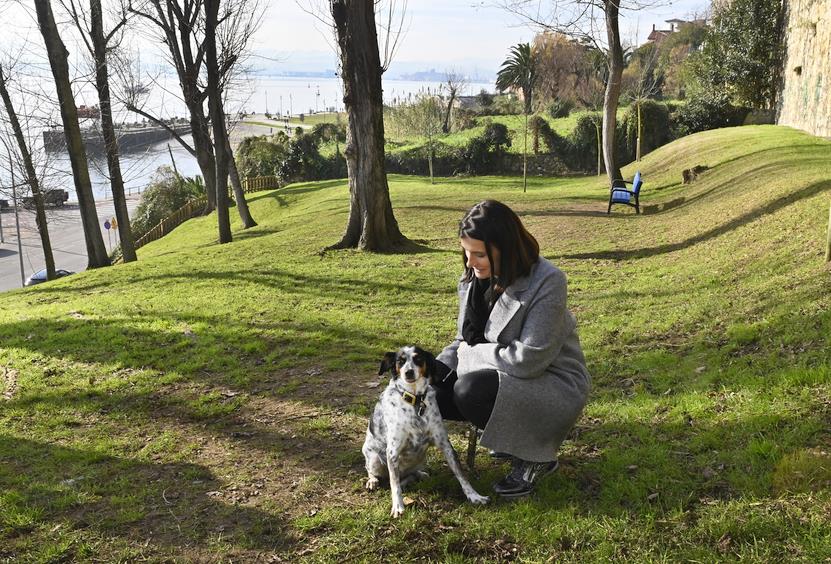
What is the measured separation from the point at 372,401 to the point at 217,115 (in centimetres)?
1939

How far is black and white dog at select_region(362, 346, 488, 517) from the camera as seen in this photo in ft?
12.9

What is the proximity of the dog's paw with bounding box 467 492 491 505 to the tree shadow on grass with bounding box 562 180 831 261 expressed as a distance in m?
9.23

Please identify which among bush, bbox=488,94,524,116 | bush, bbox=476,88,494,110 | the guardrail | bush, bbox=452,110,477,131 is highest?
bush, bbox=476,88,494,110

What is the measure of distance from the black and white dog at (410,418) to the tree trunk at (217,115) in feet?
62.4

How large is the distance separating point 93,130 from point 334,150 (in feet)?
72.1

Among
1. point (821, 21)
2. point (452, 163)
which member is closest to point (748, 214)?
point (821, 21)

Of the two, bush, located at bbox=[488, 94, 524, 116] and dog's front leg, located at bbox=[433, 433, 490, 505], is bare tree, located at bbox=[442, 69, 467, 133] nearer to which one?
bush, located at bbox=[488, 94, 524, 116]

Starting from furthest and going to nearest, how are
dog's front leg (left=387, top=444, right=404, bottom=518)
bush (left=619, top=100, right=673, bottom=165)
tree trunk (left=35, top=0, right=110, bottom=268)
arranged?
bush (left=619, top=100, right=673, bottom=165), tree trunk (left=35, top=0, right=110, bottom=268), dog's front leg (left=387, top=444, right=404, bottom=518)

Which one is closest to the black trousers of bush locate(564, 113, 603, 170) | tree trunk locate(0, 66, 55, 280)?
tree trunk locate(0, 66, 55, 280)

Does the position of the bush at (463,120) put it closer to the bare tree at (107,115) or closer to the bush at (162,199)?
the bush at (162,199)

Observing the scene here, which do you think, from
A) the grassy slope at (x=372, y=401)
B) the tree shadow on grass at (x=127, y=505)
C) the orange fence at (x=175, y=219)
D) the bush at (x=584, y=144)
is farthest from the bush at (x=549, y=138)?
the tree shadow on grass at (x=127, y=505)

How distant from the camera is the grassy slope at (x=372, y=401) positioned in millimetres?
3680

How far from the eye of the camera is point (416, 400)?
13.0 ft

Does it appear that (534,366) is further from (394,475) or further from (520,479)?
(394,475)
